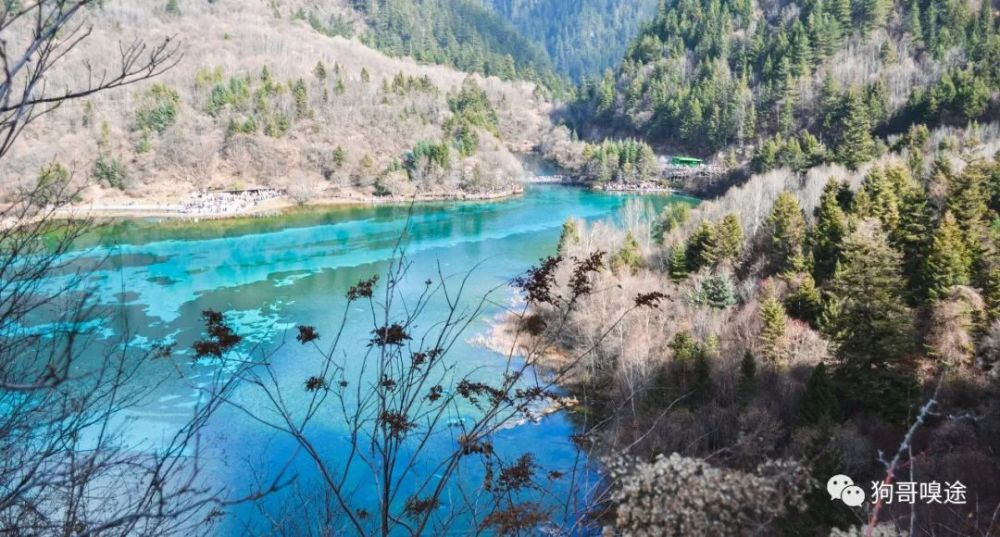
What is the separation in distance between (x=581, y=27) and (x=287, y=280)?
127m

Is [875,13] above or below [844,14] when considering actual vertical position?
below

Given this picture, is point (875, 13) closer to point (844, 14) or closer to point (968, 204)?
point (844, 14)

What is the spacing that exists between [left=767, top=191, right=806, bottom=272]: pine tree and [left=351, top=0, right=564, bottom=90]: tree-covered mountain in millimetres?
68031

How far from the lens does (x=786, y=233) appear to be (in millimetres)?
16984

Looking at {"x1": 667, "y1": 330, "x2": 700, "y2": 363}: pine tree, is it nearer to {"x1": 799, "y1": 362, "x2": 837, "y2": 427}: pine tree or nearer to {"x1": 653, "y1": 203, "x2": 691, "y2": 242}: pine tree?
{"x1": 799, "y1": 362, "x2": 837, "y2": 427}: pine tree

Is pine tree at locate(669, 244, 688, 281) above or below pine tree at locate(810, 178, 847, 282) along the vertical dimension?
below

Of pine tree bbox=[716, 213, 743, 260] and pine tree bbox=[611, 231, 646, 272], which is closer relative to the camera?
pine tree bbox=[716, 213, 743, 260]

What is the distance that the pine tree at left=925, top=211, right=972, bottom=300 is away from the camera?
12.5 m

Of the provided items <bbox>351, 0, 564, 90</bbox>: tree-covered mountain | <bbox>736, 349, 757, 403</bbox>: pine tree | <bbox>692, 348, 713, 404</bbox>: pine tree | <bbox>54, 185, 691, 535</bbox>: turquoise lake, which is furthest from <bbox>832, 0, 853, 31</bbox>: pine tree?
<bbox>692, 348, 713, 404</bbox>: pine tree

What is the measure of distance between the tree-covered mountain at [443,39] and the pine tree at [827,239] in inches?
2740

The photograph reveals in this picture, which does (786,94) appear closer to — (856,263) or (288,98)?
(288,98)

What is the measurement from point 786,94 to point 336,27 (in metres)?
56.4

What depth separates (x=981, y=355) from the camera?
445 inches

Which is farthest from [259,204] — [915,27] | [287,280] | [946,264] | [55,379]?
[915,27]
